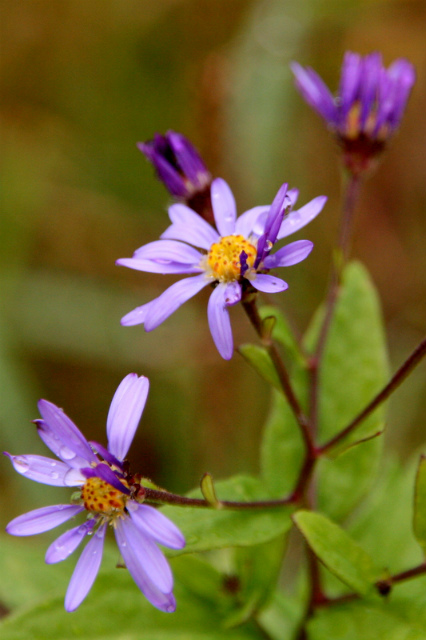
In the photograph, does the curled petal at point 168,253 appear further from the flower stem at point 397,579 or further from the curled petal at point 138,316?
the flower stem at point 397,579

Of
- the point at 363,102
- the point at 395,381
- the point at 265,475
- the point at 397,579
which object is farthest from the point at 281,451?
the point at 363,102

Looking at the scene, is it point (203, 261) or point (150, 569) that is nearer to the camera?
point (150, 569)

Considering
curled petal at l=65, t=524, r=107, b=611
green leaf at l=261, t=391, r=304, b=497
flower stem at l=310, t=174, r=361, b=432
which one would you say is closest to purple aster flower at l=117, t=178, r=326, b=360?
flower stem at l=310, t=174, r=361, b=432

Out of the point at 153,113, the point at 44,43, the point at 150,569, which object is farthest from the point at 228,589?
the point at 44,43

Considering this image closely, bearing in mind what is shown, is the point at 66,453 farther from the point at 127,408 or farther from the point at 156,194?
the point at 156,194

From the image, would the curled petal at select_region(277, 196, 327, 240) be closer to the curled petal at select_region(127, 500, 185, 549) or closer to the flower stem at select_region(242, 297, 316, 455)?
the flower stem at select_region(242, 297, 316, 455)

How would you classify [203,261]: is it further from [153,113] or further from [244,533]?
[153,113]
